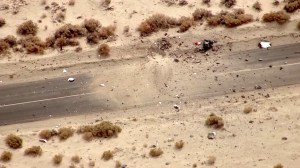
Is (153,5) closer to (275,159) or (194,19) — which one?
(194,19)

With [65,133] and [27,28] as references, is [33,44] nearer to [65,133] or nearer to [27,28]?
[27,28]

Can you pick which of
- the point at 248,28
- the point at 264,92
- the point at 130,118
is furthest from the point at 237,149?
the point at 248,28

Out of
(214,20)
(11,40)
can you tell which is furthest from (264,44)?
(11,40)

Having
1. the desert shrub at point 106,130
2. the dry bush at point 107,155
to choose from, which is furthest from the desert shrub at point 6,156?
the dry bush at point 107,155

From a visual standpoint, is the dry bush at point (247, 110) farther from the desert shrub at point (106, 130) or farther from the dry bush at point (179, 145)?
the desert shrub at point (106, 130)

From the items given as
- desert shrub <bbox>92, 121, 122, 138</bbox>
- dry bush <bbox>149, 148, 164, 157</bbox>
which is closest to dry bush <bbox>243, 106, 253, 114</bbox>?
dry bush <bbox>149, 148, 164, 157</bbox>

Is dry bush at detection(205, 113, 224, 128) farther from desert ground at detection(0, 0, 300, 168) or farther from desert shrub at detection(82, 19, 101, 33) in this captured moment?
desert shrub at detection(82, 19, 101, 33)
